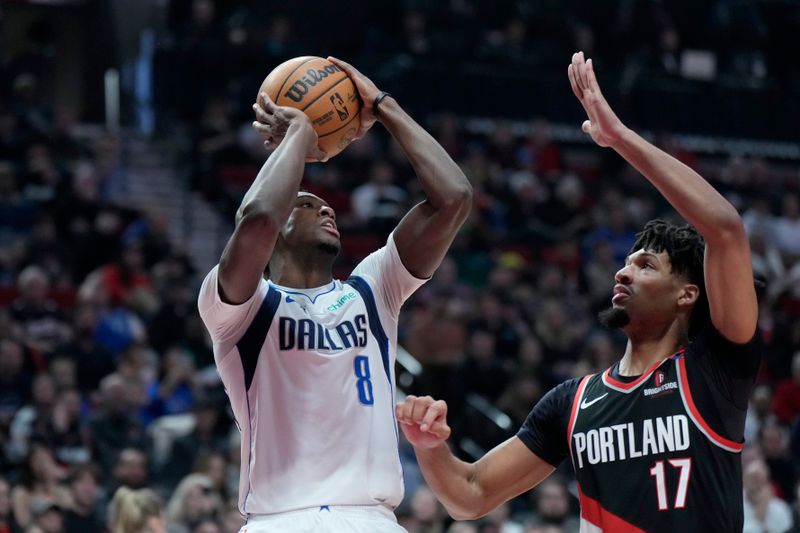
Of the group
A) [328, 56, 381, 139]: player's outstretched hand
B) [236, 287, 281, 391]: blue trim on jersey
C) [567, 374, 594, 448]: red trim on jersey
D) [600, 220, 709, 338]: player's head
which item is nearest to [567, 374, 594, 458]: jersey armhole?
[567, 374, 594, 448]: red trim on jersey

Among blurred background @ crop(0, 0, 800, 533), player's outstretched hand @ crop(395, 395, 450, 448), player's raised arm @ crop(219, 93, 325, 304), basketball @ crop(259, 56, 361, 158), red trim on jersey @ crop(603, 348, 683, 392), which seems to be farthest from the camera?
blurred background @ crop(0, 0, 800, 533)

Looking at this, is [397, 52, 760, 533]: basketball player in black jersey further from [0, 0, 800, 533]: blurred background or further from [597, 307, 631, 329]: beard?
[0, 0, 800, 533]: blurred background

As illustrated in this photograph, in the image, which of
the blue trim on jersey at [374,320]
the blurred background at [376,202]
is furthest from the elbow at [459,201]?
the blurred background at [376,202]

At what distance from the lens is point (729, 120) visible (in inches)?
864

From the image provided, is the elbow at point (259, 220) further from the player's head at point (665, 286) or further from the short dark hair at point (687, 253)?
the short dark hair at point (687, 253)

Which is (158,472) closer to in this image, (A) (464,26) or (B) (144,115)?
(B) (144,115)

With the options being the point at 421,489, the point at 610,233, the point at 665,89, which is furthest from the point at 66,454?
the point at 665,89

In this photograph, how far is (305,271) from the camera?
17.3ft

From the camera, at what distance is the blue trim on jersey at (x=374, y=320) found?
16.8 ft

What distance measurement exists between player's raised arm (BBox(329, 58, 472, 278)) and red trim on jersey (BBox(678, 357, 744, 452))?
1.09 metres

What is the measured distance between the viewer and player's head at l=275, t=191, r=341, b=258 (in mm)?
5230

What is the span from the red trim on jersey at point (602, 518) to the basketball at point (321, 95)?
177cm

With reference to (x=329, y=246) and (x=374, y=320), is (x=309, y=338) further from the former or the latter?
(x=329, y=246)

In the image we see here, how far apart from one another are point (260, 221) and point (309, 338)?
51 cm
